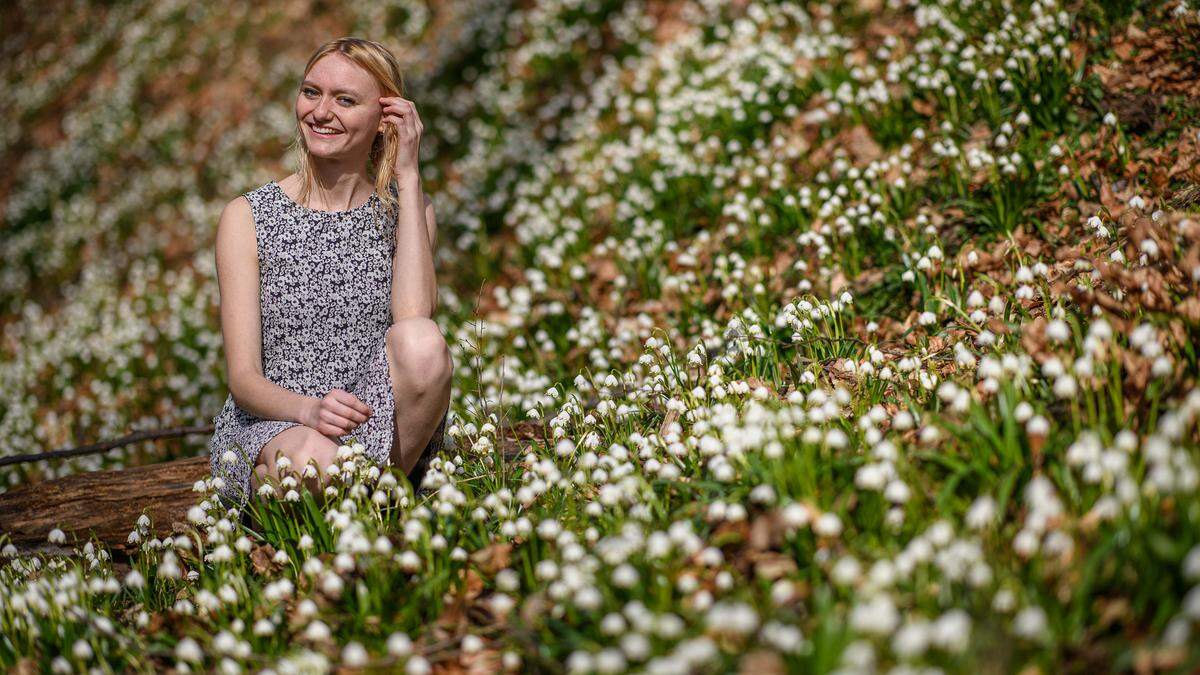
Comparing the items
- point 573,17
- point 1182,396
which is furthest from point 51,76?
point 1182,396

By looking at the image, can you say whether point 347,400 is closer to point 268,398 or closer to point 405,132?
point 268,398

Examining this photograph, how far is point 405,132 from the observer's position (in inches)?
135

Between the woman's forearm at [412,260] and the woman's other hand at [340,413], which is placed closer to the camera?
the woman's other hand at [340,413]

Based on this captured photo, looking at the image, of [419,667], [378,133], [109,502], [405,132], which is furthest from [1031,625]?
[109,502]

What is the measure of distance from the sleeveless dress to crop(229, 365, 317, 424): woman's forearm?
0.09 meters

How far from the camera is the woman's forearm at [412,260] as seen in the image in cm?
345

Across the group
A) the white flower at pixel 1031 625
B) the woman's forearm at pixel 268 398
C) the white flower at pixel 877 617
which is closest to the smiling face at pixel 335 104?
the woman's forearm at pixel 268 398

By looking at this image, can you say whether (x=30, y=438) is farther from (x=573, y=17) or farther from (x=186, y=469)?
(x=573, y=17)

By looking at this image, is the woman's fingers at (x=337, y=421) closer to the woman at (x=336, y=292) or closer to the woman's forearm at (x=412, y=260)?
the woman at (x=336, y=292)

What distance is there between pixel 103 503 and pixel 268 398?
1289 millimetres

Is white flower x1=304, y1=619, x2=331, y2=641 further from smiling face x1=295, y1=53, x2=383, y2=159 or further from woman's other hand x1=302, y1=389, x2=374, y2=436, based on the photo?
smiling face x1=295, y1=53, x2=383, y2=159

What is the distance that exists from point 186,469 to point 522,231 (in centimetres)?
303

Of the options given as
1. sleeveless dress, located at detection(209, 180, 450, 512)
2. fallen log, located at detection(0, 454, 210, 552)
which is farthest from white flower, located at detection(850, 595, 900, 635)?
fallen log, located at detection(0, 454, 210, 552)

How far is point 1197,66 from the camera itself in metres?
4.39
